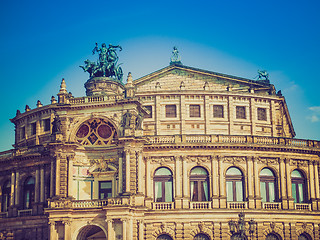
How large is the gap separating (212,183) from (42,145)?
18.9 metres

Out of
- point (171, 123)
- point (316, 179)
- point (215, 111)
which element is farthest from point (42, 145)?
point (316, 179)

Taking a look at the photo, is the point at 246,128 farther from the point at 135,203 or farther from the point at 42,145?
the point at 42,145

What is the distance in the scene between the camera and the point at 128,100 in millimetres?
55906

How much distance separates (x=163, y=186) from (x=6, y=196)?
64.3ft

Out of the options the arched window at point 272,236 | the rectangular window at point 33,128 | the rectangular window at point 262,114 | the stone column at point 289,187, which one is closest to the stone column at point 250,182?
the arched window at point 272,236

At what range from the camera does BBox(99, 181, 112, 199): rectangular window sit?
57438 millimetres

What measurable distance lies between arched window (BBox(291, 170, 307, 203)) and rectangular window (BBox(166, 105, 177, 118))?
50.4ft

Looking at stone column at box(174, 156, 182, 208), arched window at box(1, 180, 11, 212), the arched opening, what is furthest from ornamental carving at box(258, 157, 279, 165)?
arched window at box(1, 180, 11, 212)

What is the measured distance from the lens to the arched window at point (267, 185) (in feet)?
191

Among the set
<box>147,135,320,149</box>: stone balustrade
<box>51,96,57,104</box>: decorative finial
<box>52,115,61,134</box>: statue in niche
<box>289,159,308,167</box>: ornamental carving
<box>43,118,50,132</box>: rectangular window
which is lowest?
<box>289,159,308,167</box>: ornamental carving

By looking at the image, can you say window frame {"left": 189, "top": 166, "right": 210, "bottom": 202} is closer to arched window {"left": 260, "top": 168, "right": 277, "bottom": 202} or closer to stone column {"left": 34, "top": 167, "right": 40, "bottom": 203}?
arched window {"left": 260, "top": 168, "right": 277, "bottom": 202}

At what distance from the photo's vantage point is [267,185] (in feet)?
193

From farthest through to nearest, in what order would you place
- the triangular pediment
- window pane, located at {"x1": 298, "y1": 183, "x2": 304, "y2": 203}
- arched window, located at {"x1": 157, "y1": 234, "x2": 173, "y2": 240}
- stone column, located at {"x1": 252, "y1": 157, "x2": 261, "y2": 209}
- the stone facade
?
A: the triangular pediment
window pane, located at {"x1": 298, "y1": 183, "x2": 304, "y2": 203}
stone column, located at {"x1": 252, "y1": 157, "x2": 261, "y2": 209}
arched window, located at {"x1": 157, "y1": 234, "x2": 173, "y2": 240}
the stone facade

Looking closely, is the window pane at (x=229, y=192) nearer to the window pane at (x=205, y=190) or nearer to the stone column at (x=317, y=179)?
the window pane at (x=205, y=190)
